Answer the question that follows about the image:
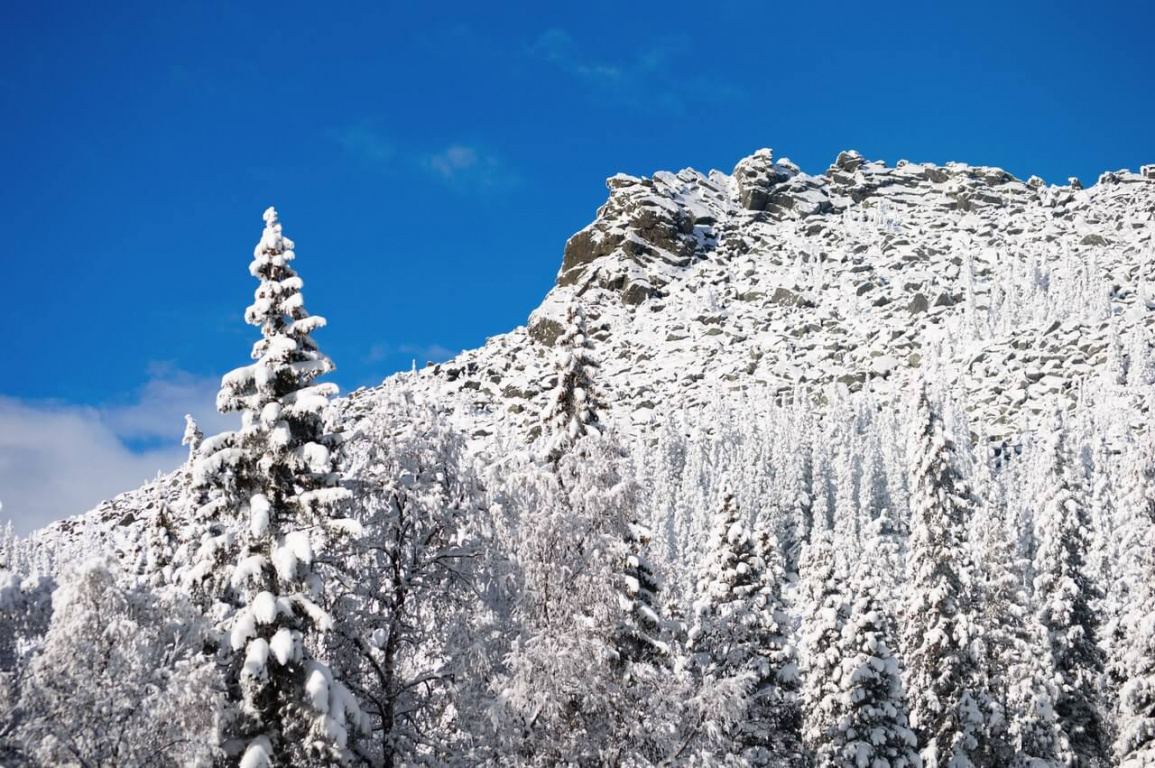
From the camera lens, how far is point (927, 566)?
32.5 meters

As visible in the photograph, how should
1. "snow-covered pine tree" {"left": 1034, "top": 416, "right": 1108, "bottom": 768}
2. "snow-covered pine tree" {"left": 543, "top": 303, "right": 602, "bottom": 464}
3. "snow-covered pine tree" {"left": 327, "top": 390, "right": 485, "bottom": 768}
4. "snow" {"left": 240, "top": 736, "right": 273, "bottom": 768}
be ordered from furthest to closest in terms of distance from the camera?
"snow-covered pine tree" {"left": 1034, "top": 416, "right": 1108, "bottom": 768} → "snow-covered pine tree" {"left": 543, "top": 303, "right": 602, "bottom": 464} → "snow-covered pine tree" {"left": 327, "top": 390, "right": 485, "bottom": 768} → "snow" {"left": 240, "top": 736, "right": 273, "bottom": 768}

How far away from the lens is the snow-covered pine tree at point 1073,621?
1364 inches

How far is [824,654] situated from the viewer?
99.8ft

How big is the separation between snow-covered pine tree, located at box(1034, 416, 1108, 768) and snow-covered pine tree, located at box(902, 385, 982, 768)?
457 centimetres

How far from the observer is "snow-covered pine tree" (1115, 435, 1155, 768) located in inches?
1107

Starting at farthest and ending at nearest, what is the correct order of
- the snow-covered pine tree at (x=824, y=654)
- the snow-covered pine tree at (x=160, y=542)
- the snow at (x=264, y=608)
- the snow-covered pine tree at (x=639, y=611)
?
the snow-covered pine tree at (x=824, y=654) < the snow-covered pine tree at (x=160, y=542) < the snow-covered pine tree at (x=639, y=611) < the snow at (x=264, y=608)

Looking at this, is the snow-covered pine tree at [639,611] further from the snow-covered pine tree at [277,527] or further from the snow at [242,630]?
the snow at [242,630]

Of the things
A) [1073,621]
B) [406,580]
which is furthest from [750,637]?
[1073,621]

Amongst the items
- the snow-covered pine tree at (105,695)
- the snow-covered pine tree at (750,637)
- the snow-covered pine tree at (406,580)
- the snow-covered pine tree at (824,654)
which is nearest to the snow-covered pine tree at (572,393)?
the snow-covered pine tree at (406,580)

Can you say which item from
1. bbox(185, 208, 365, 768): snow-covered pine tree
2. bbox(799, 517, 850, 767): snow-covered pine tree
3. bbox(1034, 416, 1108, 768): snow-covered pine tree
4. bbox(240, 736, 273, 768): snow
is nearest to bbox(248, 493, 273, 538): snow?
bbox(185, 208, 365, 768): snow-covered pine tree

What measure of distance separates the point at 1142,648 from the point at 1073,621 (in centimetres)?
745

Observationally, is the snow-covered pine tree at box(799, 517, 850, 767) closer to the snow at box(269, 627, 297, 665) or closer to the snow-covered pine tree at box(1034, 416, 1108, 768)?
the snow-covered pine tree at box(1034, 416, 1108, 768)

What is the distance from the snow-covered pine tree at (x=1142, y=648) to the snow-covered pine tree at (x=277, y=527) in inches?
986

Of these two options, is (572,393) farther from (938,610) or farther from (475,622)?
(938,610)
